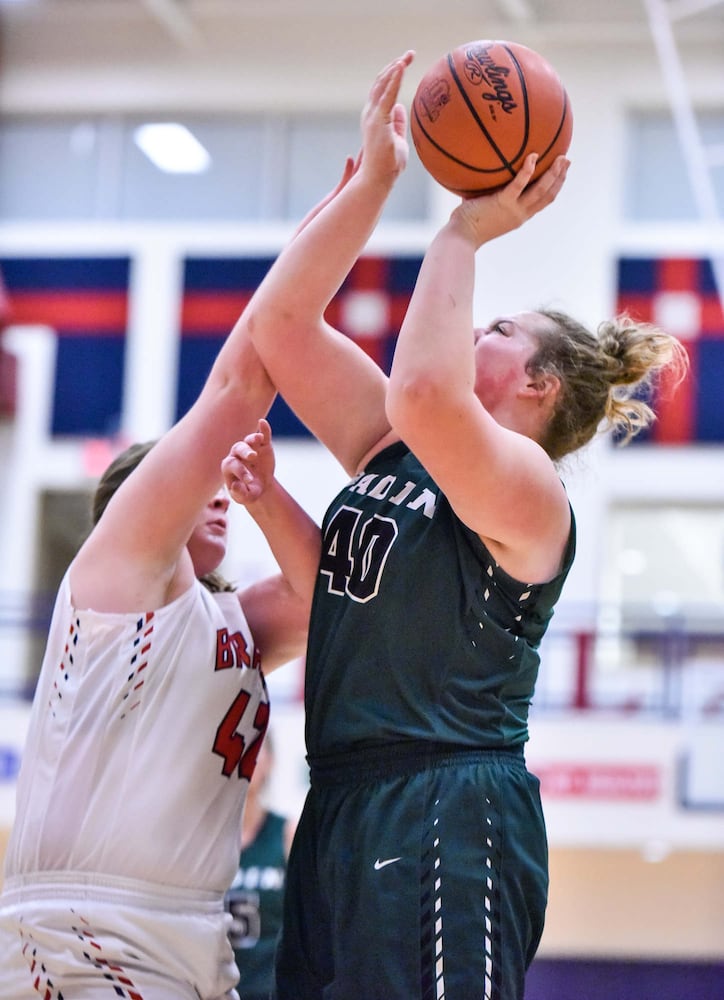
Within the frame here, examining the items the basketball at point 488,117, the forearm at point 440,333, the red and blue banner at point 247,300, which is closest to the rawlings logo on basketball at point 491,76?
the basketball at point 488,117

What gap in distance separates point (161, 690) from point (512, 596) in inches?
28.5

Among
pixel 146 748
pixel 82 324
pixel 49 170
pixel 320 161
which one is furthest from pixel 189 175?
pixel 146 748

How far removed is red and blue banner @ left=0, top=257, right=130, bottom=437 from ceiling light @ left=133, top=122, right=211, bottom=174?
1.04 meters

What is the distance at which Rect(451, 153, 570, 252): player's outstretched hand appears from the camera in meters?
2.50

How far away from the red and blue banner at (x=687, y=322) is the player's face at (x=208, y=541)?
9.20m

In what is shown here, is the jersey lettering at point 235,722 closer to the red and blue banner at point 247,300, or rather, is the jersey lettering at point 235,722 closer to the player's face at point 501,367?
the player's face at point 501,367

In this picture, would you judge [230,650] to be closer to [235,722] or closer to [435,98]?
[235,722]

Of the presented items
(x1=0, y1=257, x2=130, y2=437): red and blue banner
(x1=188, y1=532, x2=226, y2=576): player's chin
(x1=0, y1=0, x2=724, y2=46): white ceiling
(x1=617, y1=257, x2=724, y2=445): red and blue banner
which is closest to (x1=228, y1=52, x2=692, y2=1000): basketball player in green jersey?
(x1=188, y1=532, x2=226, y2=576): player's chin

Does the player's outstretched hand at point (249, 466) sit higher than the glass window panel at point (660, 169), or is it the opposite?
the glass window panel at point (660, 169)

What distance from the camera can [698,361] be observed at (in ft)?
39.6

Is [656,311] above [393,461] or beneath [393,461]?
above

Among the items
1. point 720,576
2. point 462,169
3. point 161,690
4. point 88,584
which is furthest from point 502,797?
point 720,576

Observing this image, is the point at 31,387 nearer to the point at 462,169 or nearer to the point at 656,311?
the point at 656,311

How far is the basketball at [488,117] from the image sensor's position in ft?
8.30
